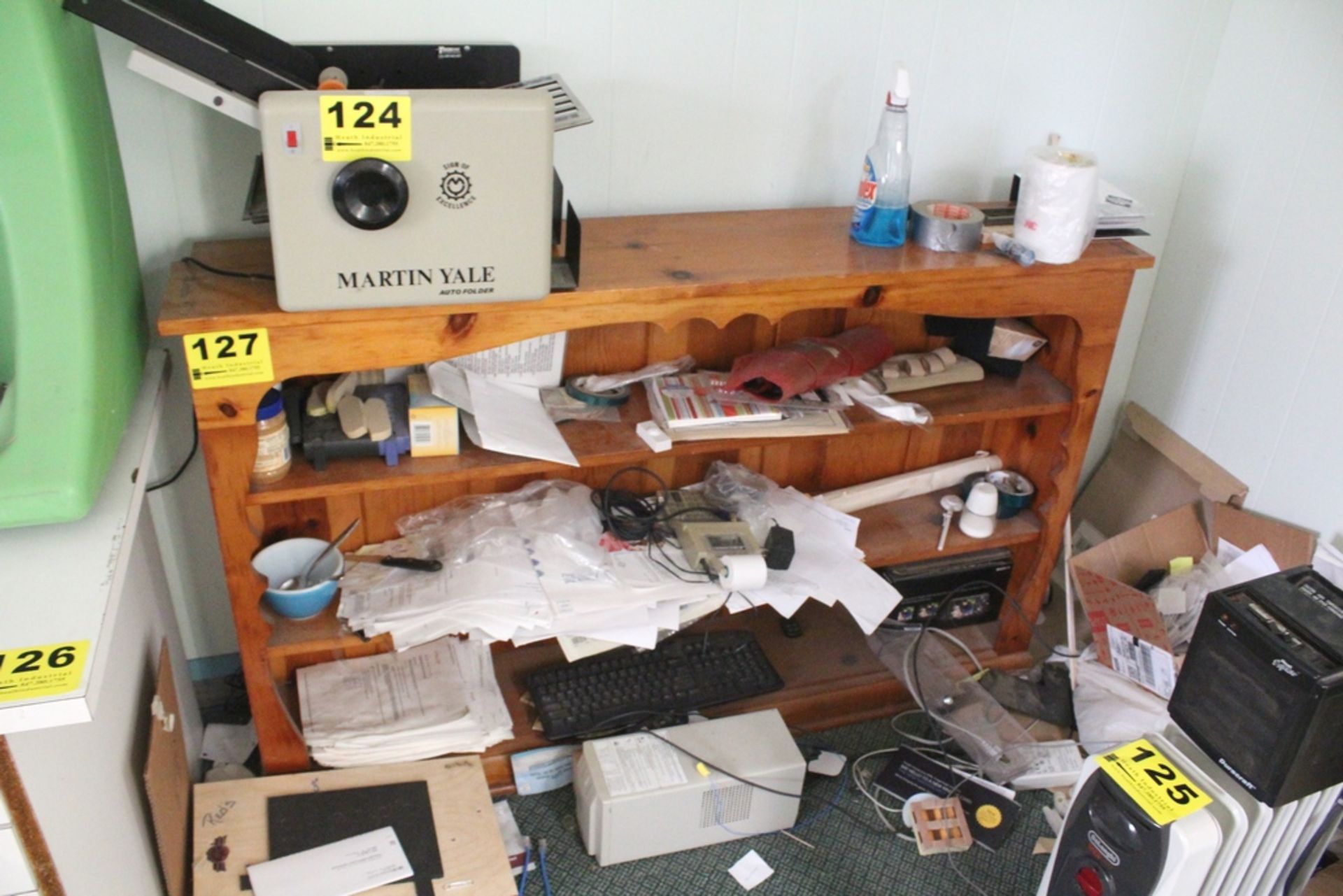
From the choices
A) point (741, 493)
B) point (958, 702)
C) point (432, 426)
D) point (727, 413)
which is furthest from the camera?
point (958, 702)

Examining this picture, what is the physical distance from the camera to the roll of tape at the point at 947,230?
1671 mm

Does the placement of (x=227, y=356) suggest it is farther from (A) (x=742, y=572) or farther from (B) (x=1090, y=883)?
(B) (x=1090, y=883)

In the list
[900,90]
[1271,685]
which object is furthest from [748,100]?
[1271,685]

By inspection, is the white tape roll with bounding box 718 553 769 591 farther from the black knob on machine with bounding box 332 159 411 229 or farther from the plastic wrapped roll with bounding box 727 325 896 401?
the black knob on machine with bounding box 332 159 411 229

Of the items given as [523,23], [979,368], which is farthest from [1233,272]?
[523,23]

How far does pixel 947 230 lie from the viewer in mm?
1670

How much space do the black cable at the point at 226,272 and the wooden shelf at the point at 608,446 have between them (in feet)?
0.92

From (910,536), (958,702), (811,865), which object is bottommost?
(811,865)

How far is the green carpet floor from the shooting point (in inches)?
67.1

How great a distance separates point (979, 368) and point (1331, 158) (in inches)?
25.6

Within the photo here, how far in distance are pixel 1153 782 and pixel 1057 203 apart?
2.72ft

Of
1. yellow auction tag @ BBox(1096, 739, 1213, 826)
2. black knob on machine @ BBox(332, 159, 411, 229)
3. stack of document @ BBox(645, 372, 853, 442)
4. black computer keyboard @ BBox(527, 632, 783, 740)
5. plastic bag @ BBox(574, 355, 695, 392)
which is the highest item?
black knob on machine @ BBox(332, 159, 411, 229)

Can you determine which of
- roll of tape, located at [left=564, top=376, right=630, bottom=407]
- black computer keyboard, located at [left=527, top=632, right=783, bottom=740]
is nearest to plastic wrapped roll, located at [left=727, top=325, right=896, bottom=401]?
roll of tape, located at [left=564, top=376, right=630, bottom=407]

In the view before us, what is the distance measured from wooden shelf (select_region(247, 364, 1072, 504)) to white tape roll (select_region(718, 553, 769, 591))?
0.18 meters
